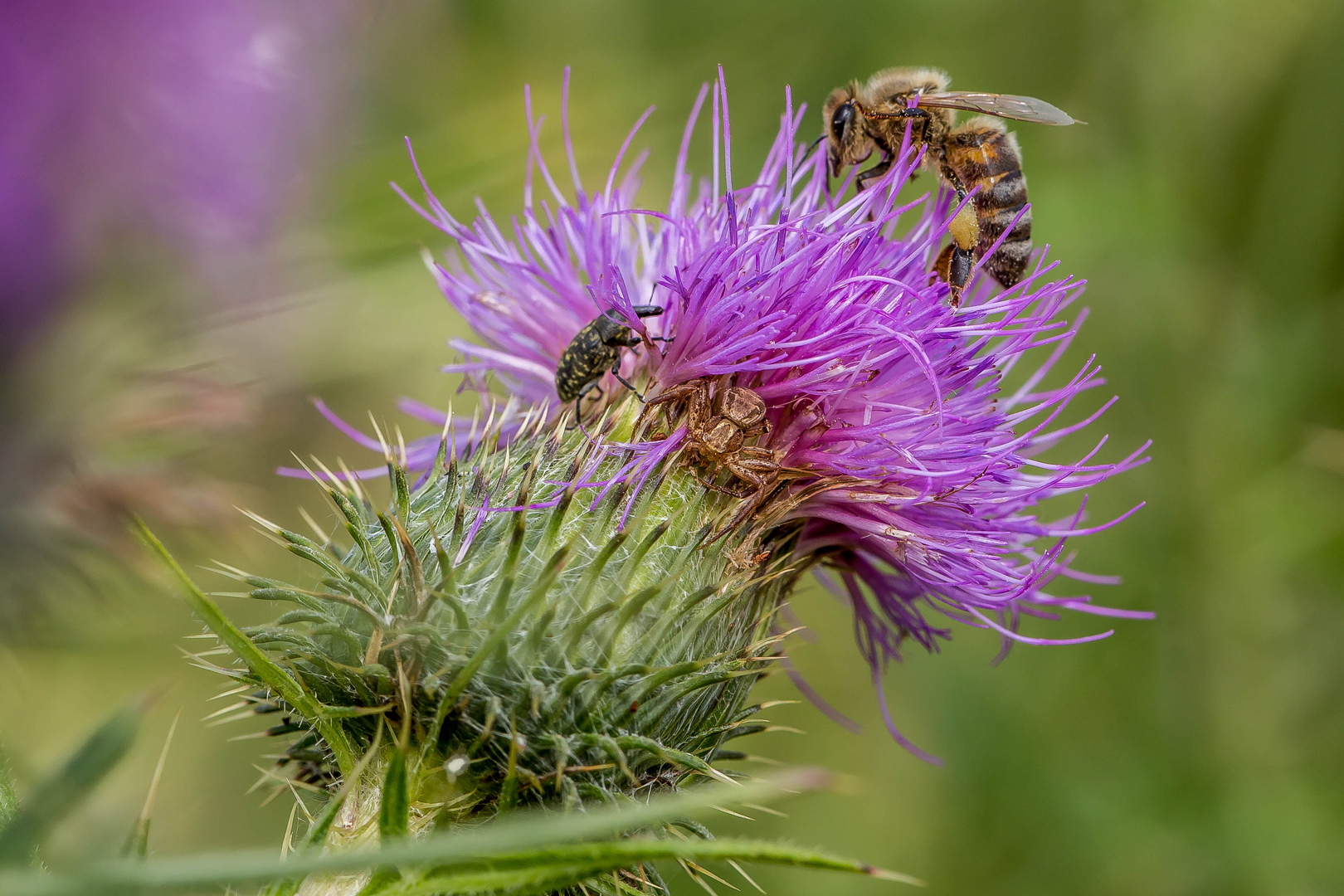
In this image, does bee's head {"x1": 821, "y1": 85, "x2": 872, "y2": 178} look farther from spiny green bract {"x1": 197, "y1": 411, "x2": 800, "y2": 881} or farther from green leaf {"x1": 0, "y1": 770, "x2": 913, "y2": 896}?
green leaf {"x1": 0, "y1": 770, "x2": 913, "y2": 896}

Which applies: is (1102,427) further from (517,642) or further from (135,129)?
(135,129)

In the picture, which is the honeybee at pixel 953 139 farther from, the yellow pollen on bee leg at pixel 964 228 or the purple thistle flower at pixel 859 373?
the purple thistle flower at pixel 859 373

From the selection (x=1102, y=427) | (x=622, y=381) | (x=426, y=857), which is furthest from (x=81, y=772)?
(x=1102, y=427)

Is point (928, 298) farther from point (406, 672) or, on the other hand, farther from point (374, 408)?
point (374, 408)

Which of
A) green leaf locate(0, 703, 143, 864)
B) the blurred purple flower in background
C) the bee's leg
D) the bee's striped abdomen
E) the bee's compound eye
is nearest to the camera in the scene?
green leaf locate(0, 703, 143, 864)

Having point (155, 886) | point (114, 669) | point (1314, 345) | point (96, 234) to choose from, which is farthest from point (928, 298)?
point (114, 669)

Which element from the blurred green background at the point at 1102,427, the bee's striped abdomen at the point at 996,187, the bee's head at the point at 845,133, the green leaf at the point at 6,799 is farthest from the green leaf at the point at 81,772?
the bee's head at the point at 845,133

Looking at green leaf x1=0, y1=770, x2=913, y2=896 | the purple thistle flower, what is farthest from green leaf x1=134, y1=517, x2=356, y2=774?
the purple thistle flower
